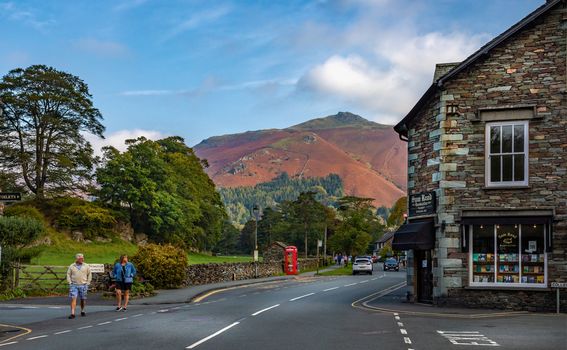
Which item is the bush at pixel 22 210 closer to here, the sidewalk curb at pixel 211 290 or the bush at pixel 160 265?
the sidewalk curb at pixel 211 290

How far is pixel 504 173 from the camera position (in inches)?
916

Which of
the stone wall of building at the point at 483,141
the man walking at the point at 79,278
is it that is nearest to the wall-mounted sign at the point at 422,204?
the stone wall of building at the point at 483,141

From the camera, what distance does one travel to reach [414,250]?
1045 inches

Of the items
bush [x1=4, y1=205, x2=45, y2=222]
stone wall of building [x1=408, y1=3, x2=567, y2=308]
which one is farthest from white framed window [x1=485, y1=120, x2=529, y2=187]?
bush [x1=4, y1=205, x2=45, y2=222]

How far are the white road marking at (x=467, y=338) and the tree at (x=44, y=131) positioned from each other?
5999 centimetres

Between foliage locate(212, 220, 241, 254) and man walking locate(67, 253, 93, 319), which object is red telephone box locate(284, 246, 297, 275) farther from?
foliage locate(212, 220, 241, 254)

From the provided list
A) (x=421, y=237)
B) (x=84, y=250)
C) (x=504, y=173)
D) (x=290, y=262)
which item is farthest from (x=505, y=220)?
(x=84, y=250)

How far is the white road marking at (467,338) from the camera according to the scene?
46.3 feet

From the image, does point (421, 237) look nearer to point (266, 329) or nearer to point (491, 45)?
point (491, 45)

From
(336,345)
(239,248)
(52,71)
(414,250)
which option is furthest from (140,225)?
(239,248)

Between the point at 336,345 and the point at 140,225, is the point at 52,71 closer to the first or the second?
the point at 140,225

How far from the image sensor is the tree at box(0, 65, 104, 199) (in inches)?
2714

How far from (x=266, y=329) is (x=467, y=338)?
4680 mm

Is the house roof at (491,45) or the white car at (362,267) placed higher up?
the house roof at (491,45)
